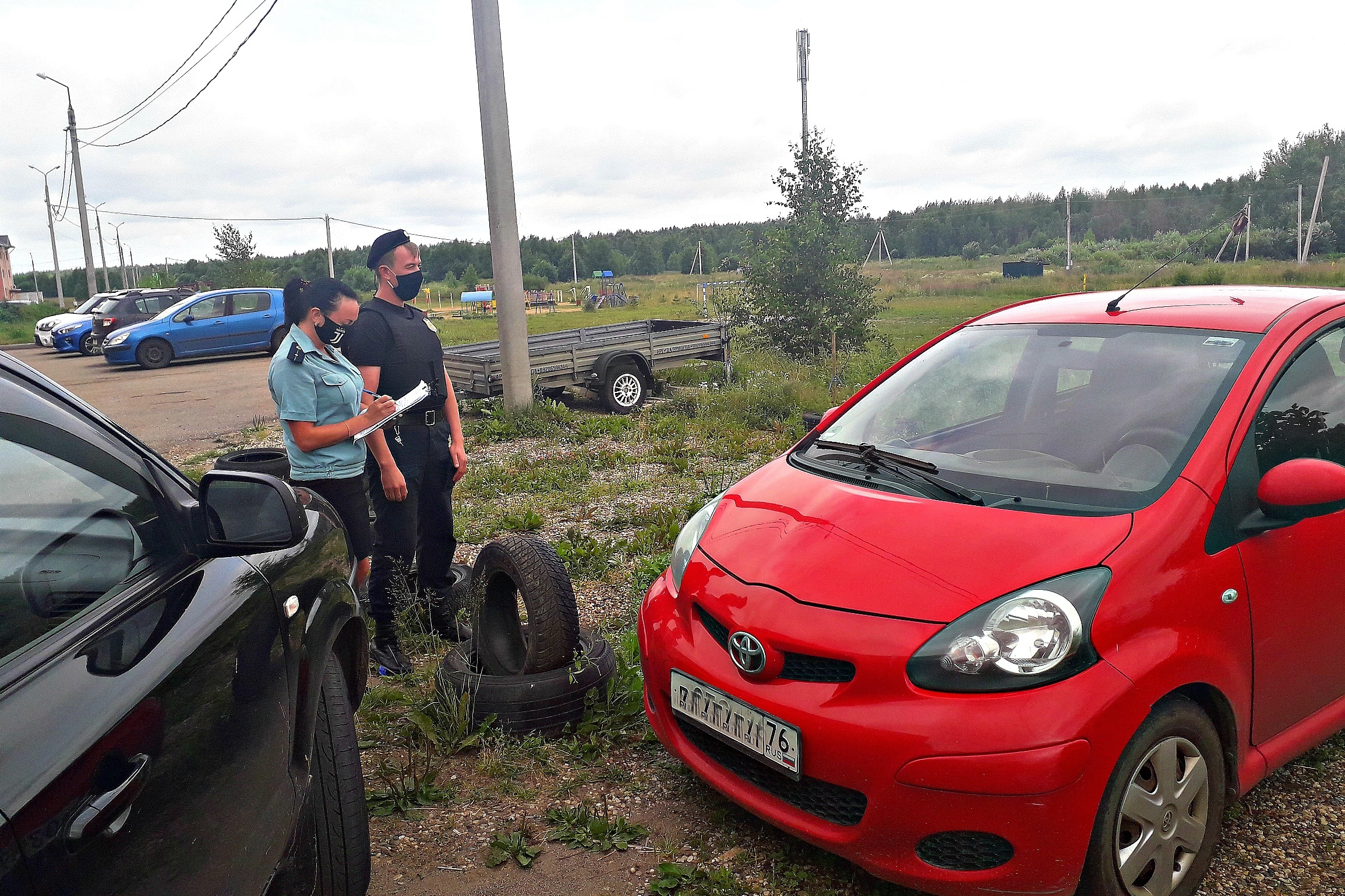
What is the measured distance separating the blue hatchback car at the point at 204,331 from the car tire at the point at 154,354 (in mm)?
13

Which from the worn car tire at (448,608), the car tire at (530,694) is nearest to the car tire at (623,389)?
the worn car tire at (448,608)

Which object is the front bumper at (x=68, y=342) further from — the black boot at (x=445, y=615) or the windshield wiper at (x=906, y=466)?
the windshield wiper at (x=906, y=466)

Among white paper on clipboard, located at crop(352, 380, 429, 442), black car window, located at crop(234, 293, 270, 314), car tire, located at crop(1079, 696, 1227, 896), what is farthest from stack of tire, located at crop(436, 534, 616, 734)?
black car window, located at crop(234, 293, 270, 314)

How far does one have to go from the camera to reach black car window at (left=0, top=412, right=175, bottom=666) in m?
1.67

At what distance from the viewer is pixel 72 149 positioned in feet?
101

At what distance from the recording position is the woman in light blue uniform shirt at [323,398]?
4098mm

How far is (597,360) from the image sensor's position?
12492 mm

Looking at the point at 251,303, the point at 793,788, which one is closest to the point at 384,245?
the point at 793,788

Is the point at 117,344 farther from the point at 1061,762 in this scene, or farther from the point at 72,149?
the point at 1061,762

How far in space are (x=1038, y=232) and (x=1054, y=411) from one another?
71.1m

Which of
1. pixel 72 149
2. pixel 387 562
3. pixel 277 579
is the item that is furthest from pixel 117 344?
pixel 277 579

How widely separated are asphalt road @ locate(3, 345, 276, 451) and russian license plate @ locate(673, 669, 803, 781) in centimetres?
877

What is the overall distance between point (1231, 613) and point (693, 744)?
1.55 metres

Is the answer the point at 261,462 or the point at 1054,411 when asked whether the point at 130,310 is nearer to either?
the point at 261,462
